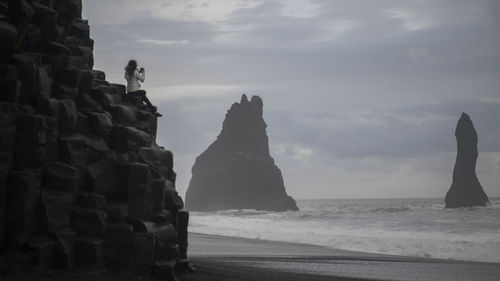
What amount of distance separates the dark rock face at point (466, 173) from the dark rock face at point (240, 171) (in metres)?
42.0

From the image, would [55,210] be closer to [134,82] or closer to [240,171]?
[134,82]

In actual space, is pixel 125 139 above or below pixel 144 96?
below

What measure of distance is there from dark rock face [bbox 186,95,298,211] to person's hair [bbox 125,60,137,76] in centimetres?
13074

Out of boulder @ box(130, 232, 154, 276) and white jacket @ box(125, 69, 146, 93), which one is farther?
white jacket @ box(125, 69, 146, 93)

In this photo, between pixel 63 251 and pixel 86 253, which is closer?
pixel 63 251

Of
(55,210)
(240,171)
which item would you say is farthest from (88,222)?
(240,171)

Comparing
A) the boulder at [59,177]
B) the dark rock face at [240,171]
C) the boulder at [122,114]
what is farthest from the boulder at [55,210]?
the dark rock face at [240,171]

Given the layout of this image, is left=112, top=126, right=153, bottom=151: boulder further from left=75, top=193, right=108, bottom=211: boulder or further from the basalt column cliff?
left=75, top=193, right=108, bottom=211: boulder

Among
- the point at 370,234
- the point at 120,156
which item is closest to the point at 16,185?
the point at 120,156

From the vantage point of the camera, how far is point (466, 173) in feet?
457

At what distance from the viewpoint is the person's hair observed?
58.0 ft

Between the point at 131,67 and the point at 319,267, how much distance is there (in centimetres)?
1184

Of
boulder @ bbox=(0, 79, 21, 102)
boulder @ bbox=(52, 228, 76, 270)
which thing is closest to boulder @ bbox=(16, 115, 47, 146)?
boulder @ bbox=(0, 79, 21, 102)

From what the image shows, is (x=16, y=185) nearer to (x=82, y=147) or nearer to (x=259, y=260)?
(x=82, y=147)
